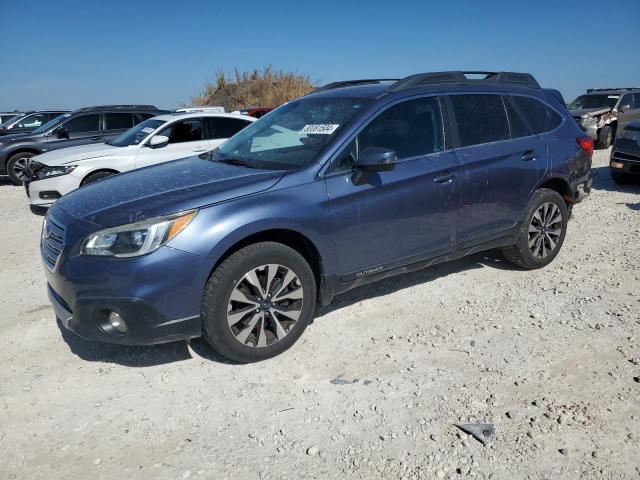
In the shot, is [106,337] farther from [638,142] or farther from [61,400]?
[638,142]

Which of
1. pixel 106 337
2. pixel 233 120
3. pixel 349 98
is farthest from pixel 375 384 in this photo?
pixel 233 120

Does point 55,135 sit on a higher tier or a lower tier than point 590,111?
lower

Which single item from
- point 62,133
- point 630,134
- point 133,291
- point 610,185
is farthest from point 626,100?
point 133,291

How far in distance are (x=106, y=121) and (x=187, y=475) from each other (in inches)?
421

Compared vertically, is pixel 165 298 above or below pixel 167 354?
above

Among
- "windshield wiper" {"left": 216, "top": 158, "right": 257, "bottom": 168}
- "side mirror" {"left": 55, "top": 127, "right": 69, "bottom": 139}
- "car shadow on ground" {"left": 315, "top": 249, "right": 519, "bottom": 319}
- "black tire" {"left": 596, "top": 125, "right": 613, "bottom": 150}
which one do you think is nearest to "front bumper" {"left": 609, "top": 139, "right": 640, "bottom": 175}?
"car shadow on ground" {"left": 315, "top": 249, "right": 519, "bottom": 319}

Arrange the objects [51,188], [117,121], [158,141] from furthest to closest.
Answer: [117,121] → [158,141] → [51,188]

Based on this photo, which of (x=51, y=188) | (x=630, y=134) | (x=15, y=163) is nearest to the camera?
(x=51, y=188)

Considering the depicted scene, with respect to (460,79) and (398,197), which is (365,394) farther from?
(460,79)

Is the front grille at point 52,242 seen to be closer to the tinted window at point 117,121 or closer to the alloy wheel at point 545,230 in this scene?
the alloy wheel at point 545,230

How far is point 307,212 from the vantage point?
3.53m

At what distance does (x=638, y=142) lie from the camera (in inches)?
331

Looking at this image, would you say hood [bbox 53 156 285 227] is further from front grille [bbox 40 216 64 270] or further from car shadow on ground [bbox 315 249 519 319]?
car shadow on ground [bbox 315 249 519 319]

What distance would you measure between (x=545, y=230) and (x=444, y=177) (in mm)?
1534
